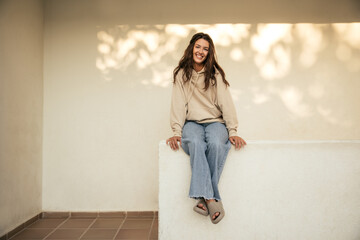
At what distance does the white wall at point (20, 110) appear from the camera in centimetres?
285

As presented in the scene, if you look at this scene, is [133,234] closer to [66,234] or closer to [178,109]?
[66,234]

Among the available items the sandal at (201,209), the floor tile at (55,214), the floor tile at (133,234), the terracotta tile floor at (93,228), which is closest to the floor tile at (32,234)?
the terracotta tile floor at (93,228)

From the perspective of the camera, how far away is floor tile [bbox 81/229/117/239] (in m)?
2.91

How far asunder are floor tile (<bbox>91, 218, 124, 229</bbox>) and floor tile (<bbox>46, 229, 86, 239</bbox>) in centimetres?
20

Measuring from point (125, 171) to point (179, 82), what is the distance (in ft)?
4.74

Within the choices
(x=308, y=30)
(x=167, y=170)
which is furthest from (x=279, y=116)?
(x=167, y=170)

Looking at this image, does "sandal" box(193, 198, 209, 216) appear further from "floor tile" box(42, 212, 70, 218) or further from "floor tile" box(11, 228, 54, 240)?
"floor tile" box(42, 212, 70, 218)

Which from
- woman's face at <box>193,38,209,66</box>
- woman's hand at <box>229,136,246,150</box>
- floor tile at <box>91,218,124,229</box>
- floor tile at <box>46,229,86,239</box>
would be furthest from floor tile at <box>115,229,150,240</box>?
woman's face at <box>193,38,209,66</box>

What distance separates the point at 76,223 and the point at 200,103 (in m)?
1.91

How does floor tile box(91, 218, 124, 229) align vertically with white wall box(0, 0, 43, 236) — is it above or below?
below

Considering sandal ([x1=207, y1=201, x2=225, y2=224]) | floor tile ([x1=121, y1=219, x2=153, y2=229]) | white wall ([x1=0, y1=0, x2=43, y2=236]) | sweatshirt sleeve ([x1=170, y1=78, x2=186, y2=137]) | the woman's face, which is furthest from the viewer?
floor tile ([x1=121, y1=219, x2=153, y2=229])

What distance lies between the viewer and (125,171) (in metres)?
3.59

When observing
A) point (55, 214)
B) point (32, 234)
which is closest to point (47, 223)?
point (55, 214)

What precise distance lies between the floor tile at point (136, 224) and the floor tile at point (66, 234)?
17.4 inches
